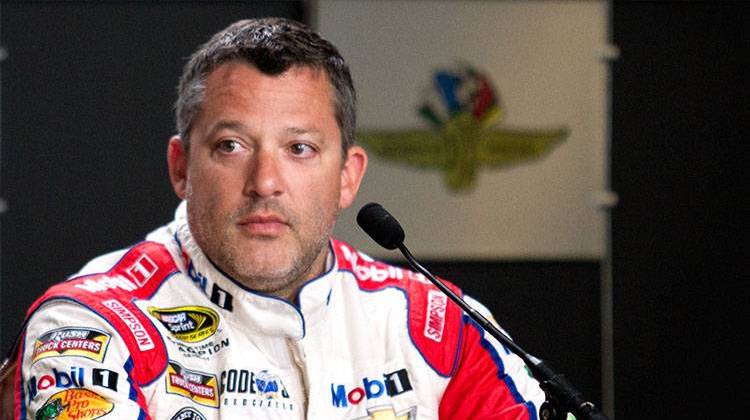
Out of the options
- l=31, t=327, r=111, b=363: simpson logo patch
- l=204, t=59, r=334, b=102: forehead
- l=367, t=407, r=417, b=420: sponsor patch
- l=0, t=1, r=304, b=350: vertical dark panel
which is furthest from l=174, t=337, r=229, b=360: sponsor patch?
l=0, t=1, r=304, b=350: vertical dark panel

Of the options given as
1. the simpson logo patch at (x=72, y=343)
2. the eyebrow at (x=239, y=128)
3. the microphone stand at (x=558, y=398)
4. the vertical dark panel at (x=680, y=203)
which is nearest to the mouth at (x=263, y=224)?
the eyebrow at (x=239, y=128)

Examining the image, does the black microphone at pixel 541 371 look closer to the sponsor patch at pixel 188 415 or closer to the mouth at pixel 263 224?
the mouth at pixel 263 224

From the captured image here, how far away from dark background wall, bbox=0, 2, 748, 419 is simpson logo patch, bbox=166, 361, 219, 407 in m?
1.88

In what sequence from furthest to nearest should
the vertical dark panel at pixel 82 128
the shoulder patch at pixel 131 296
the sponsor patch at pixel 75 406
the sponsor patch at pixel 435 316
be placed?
the vertical dark panel at pixel 82 128 → the sponsor patch at pixel 435 316 → the shoulder patch at pixel 131 296 → the sponsor patch at pixel 75 406

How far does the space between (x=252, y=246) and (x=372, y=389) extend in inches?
10.9

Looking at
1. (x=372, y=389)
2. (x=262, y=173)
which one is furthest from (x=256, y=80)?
(x=372, y=389)

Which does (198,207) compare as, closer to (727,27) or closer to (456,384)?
(456,384)

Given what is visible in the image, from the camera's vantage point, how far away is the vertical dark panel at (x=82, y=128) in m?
3.19

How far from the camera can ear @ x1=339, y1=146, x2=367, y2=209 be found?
1559mm

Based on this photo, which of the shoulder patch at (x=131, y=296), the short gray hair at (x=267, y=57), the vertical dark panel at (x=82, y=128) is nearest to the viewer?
the shoulder patch at (x=131, y=296)

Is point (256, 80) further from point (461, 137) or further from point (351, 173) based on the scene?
point (461, 137)

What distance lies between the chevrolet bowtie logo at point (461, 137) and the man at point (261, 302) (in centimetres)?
168

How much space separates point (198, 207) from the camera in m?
1.42

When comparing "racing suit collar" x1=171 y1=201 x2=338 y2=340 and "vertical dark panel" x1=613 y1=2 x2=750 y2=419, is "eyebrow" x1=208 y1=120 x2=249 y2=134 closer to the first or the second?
"racing suit collar" x1=171 y1=201 x2=338 y2=340
